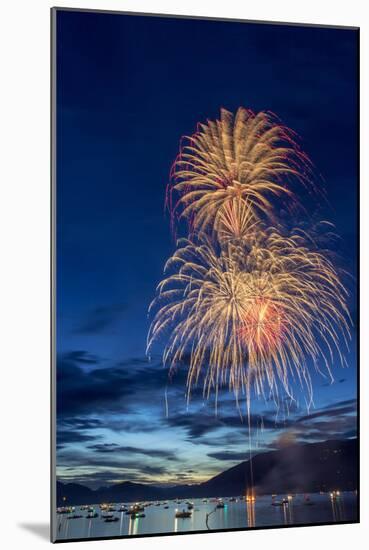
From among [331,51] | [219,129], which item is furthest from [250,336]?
[331,51]

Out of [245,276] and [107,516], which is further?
[245,276]

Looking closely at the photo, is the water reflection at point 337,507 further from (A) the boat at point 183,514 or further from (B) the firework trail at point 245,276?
(A) the boat at point 183,514

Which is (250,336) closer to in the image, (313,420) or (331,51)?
(313,420)

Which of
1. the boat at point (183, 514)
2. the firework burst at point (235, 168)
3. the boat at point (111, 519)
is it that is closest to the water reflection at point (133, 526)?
the boat at point (111, 519)

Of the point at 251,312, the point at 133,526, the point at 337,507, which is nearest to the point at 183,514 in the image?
the point at 133,526

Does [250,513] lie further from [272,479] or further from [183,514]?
[183,514]
